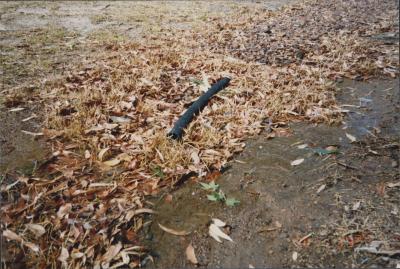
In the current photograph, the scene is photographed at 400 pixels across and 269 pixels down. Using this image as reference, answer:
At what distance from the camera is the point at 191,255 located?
2.46 meters

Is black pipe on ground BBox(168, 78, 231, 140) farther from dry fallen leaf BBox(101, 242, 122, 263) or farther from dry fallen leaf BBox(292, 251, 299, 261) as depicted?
dry fallen leaf BBox(292, 251, 299, 261)

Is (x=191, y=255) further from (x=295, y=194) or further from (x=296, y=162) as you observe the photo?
(x=296, y=162)

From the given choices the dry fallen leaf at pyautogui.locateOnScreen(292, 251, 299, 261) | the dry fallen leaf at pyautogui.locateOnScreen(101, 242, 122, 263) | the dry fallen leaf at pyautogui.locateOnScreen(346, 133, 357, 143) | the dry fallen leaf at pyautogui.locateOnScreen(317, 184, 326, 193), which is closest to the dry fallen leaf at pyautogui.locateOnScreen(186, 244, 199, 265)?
the dry fallen leaf at pyautogui.locateOnScreen(101, 242, 122, 263)

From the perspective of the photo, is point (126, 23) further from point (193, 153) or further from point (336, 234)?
point (336, 234)

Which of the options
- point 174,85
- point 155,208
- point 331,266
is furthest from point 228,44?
point 331,266

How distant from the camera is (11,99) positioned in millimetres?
4309

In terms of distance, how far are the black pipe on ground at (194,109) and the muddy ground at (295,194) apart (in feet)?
2.27

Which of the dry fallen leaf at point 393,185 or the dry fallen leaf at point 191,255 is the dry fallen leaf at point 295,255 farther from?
the dry fallen leaf at point 393,185

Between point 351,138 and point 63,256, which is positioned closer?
point 63,256

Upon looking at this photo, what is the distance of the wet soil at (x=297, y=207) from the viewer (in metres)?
2.45

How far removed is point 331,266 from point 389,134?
2016mm

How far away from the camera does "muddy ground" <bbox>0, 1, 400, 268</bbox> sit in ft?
8.06

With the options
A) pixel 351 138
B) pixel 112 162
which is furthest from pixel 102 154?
pixel 351 138

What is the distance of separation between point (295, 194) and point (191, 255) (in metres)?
1.06
